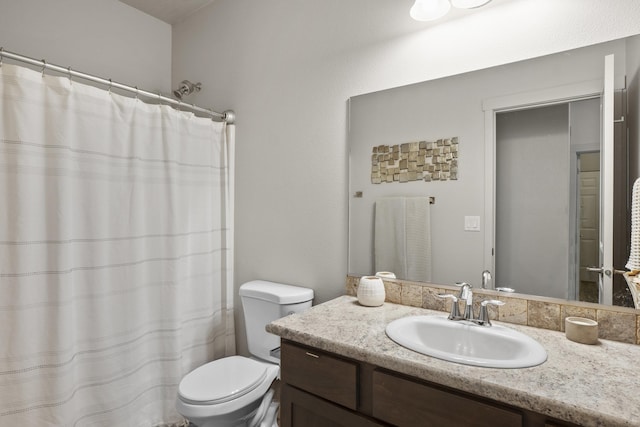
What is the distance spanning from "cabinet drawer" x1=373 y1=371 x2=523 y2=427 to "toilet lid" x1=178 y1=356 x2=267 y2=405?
74 centimetres

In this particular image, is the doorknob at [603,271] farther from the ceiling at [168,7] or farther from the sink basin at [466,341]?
the ceiling at [168,7]

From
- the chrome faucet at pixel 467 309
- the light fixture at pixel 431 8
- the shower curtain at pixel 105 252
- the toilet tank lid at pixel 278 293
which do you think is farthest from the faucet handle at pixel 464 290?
the shower curtain at pixel 105 252

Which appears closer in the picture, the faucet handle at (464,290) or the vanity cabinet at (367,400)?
the vanity cabinet at (367,400)

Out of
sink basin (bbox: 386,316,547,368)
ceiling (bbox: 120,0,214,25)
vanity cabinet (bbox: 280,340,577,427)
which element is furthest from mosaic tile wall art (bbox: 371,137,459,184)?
ceiling (bbox: 120,0,214,25)

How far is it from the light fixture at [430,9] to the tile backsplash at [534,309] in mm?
1136

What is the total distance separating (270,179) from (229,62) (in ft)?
2.92

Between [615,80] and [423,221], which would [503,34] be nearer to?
[615,80]

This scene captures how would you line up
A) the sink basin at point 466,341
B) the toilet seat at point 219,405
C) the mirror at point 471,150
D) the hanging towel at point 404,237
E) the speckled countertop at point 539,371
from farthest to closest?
the hanging towel at point 404,237
the toilet seat at point 219,405
the mirror at point 471,150
the sink basin at point 466,341
the speckled countertop at point 539,371

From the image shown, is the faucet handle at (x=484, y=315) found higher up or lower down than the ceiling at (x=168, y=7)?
lower down

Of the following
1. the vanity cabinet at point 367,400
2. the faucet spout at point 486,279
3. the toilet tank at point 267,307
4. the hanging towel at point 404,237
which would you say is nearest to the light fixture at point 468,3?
the hanging towel at point 404,237

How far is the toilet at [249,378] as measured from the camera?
1.45 metres

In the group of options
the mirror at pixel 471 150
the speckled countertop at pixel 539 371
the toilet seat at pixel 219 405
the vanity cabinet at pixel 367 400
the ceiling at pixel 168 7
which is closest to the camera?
the speckled countertop at pixel 539 371

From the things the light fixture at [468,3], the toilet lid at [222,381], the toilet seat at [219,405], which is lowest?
the toilet seat at [219,405]

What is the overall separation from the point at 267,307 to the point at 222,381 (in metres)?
0.41
